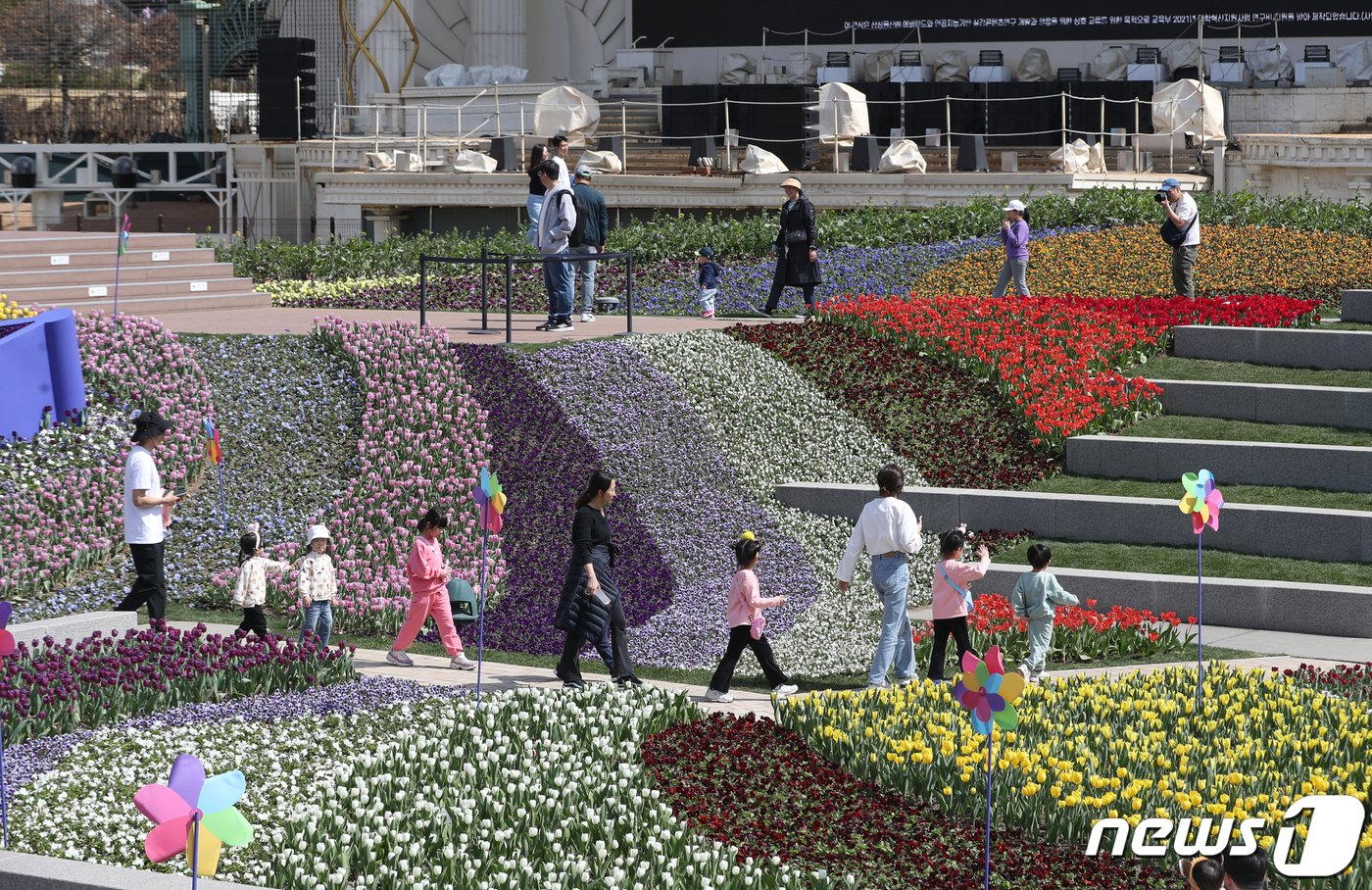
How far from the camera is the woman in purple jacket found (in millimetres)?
20000

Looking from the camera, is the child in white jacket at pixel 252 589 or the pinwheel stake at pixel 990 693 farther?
the child in white jacket at pixel 252 589

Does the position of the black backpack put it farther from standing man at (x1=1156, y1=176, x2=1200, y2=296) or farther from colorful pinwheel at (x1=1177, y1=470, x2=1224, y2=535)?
colorful pinwheel at (x1=1177, y1=470, x2=1224, y2=535)

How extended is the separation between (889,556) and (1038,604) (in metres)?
1.02

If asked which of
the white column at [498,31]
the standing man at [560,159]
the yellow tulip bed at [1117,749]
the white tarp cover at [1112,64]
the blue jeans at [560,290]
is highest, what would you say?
the white column at [498,31]

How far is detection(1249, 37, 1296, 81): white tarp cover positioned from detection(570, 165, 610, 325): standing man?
19.9 metres

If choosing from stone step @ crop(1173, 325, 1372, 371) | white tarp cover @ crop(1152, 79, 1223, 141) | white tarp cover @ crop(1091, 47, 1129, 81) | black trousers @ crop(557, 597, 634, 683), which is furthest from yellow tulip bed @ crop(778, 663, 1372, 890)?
white tarp cover @ crop(1091, 47, 1129, 81)

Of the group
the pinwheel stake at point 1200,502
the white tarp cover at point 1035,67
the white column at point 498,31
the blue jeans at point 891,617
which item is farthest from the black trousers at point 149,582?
the white column at point 498,31

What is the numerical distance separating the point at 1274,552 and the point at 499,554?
6.16m

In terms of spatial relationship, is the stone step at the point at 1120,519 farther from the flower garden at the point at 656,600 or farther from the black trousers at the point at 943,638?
the black trousers at the point at 943,638

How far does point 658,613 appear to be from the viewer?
1360cm

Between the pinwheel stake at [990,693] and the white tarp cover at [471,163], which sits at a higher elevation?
the white tarp cover at [471,163]

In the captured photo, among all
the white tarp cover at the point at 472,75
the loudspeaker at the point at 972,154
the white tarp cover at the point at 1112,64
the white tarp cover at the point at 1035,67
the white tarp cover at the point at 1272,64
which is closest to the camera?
the loudspeaker at the point at 972,154

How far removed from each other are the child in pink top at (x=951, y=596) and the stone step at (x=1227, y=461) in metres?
4.71

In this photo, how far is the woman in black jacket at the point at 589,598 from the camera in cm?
1152
